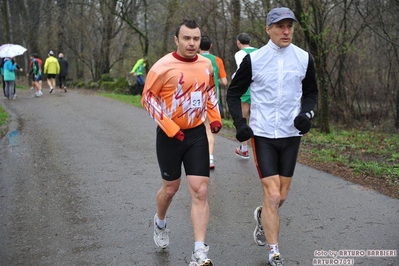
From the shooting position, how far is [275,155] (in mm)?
4480

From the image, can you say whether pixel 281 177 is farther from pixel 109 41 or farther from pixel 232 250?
pixel 109 41

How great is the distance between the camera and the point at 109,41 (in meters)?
29.2

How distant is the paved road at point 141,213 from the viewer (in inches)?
185

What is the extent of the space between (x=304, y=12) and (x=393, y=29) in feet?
12.1

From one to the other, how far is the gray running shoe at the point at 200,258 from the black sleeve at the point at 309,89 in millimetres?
1478

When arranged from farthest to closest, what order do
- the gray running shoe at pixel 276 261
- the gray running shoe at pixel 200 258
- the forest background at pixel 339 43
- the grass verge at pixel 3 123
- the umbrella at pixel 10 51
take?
the umbrella at pixel 10 51, the forest background at pixel 339 43, the grass verge at pixel 3 123, the gray running shoe at pixel 276 261, the gray running shoe at pixel 200 258

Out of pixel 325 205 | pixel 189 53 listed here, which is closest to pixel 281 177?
pixel 189 53

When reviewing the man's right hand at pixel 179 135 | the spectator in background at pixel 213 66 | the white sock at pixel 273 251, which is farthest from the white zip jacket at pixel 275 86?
the spectator in background at pixel 213 66

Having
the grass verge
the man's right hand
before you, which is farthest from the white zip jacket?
the grass verge

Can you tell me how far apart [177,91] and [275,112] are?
2.79ft

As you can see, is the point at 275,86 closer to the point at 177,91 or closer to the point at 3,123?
the point at 177,91

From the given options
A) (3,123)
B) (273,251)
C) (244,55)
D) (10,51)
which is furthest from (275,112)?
(10,51)

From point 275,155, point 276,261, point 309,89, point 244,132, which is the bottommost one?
point 276,261

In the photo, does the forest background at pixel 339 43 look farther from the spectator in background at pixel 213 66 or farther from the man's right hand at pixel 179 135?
the man's right hand at pixel 179 135
